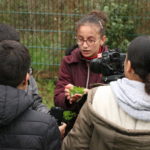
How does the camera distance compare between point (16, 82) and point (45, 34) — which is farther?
point (45, 34)

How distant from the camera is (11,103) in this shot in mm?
1910

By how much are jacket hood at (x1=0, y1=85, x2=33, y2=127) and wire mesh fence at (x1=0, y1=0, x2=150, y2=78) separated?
14.0 ft

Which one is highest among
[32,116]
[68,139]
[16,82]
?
[16,82]

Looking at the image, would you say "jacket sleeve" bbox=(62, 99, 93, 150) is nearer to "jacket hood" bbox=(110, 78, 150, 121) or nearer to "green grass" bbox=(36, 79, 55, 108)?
"jacket hood" bbox=(110, 78, 150, 121)

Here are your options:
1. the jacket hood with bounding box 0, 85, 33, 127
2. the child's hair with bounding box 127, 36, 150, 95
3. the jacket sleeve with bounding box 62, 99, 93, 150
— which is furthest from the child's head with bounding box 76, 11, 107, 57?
the jacket hood with bounding box 0, 85, 33, 127

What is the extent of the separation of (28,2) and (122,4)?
1.65 meters

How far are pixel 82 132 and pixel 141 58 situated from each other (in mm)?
596

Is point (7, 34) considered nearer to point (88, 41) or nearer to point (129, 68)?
point (88, 41)

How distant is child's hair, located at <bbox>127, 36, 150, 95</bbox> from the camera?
194 cm

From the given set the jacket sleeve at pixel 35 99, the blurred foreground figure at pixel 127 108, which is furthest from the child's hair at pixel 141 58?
the jacket sleeve at pixel 35 99

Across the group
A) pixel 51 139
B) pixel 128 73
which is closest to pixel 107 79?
pixel 128 73

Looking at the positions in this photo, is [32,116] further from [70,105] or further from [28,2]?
[28,2]

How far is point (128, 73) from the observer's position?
2035 mm

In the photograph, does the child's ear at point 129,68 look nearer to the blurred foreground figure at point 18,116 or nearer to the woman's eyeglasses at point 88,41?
the blurred foreground figure at point 18,116
